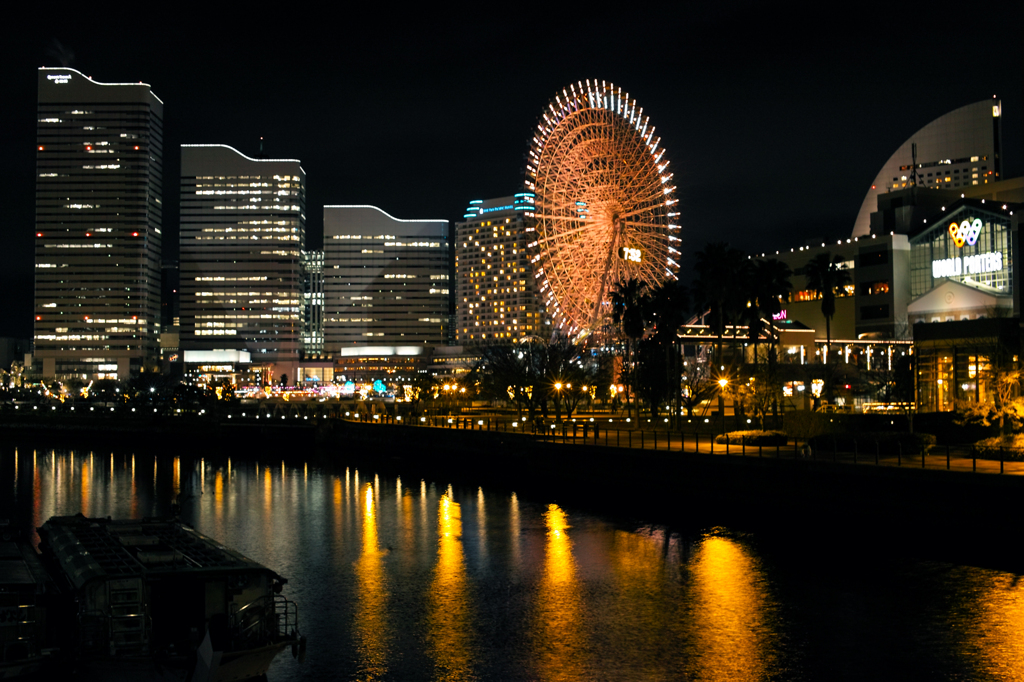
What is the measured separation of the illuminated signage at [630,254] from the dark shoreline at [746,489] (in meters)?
21.4

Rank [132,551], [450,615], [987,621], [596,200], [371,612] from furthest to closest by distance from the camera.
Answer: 1. [596,200]
2. [371,612]
3. [450,615]
4. [987,621]
5. [132,551]

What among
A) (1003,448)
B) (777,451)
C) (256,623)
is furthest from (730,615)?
(1003,448)

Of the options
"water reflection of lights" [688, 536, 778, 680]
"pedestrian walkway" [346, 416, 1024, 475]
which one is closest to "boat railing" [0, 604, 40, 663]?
"water reflection of lights" [688, 536, 778, 680]

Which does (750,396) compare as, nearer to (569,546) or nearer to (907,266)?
(569,546)

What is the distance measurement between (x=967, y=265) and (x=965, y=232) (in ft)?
12.9

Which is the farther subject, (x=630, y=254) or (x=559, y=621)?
(x=630, y=254)

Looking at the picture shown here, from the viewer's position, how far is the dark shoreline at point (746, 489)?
121 ft

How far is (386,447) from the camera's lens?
88.3 metres

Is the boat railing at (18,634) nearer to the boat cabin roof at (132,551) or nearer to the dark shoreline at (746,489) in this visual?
the boat cabin roof at (132,551)

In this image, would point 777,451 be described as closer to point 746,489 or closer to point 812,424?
point 746,489

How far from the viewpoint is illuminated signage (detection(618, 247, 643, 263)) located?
83.9 metres

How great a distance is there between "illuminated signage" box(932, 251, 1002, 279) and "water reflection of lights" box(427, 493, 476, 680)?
87946mm

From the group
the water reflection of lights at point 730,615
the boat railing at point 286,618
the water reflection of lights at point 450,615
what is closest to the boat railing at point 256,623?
the boat railing at point 286,618

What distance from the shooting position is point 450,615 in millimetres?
29625
